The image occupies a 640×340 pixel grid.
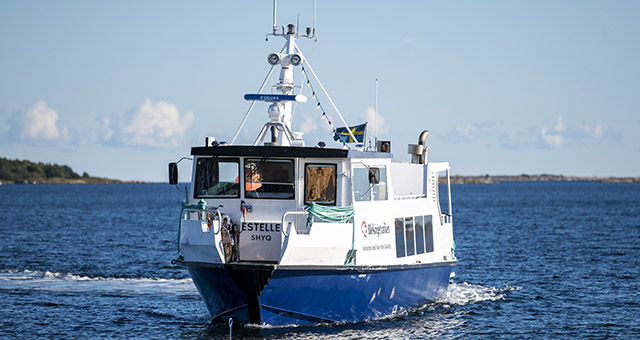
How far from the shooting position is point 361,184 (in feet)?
67.3

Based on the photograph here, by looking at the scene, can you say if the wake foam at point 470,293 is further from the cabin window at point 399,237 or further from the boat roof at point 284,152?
the boat roof at point 284,152

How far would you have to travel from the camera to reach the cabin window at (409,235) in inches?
874

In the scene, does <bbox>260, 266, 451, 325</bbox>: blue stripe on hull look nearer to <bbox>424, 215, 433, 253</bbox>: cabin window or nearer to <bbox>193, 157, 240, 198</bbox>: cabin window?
<bbox>424, 215, 433, 253</bbox>: cabin window

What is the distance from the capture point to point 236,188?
2038cm

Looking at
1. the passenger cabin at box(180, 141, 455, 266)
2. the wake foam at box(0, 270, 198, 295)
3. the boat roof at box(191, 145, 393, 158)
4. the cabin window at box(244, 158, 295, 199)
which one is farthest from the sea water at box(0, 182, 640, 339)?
the boat roof at box(191, 145, 393, 158)

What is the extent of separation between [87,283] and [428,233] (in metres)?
11.7

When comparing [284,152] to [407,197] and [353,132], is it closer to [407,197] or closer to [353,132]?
[353,132]

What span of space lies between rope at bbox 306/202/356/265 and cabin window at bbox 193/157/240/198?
2029 mm

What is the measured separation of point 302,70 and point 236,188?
4033 mm

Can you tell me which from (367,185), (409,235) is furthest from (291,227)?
(409,235)

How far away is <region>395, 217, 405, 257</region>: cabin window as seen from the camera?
2162 cm

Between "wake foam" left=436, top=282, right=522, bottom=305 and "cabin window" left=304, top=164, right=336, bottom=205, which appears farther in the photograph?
"wake foam" left=436, top=282, right=522, bottom=305

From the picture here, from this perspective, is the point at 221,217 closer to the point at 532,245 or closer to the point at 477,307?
the point at 477,307

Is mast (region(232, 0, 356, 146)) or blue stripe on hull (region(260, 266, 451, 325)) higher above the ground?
mast (region(232, 0, 356, 146))
